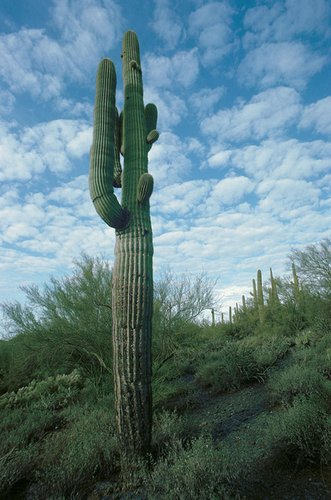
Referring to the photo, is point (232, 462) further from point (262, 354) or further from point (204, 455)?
point (262, 354)

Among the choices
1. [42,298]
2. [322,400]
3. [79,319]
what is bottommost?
[322,400]

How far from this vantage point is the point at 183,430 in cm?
475

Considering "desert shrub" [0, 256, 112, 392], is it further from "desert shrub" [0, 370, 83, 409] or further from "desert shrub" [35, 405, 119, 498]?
"desert shrub" [35, 405, 119, 498]

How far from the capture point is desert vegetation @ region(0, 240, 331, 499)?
3352 mm

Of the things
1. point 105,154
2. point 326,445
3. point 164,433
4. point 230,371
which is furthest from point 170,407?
point 105,154

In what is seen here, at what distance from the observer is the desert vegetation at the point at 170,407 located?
132 inches

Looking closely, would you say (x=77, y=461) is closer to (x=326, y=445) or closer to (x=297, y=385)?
(x=326, y=445)

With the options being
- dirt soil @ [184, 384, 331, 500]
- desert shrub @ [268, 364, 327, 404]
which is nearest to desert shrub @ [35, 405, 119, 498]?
dirt soil @ [184, 384, 331, 500]

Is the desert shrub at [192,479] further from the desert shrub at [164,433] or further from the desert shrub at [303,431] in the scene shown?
the desert shrub at [303,431]

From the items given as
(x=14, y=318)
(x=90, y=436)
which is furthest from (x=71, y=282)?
(x=90, y=436)

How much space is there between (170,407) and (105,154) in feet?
18.2

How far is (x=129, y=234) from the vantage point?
454 cm

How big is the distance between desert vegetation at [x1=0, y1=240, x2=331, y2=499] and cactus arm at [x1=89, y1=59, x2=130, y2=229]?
1.81 metres

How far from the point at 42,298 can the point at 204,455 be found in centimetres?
747
